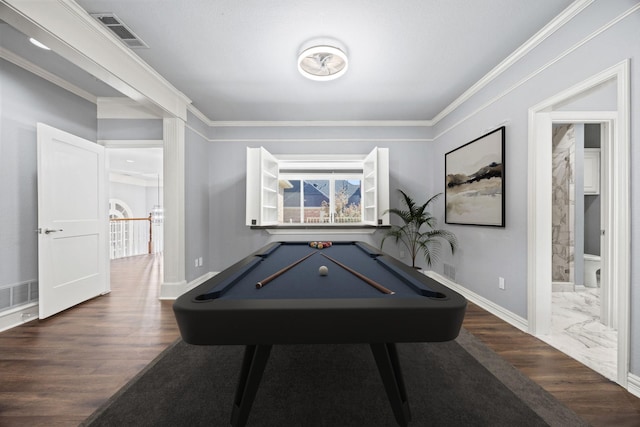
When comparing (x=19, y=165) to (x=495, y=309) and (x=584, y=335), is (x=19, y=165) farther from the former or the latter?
(x=584, y=335)

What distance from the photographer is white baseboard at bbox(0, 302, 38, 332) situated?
2.38 metres

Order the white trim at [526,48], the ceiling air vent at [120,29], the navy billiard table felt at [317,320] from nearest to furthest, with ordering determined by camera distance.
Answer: the navy billiard table felt at [317,320]
the white trim at [526,48]
the ceiling air vent at [120,29]

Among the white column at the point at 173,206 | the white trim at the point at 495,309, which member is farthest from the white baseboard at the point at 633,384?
the white column at the point at 173,206

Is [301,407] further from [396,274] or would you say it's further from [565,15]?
[565,15]

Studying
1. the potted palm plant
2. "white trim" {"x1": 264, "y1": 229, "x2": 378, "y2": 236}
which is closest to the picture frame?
the potted palm plant

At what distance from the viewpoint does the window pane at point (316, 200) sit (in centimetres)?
641

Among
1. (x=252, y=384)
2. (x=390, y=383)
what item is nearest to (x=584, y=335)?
(x=390, y=383)

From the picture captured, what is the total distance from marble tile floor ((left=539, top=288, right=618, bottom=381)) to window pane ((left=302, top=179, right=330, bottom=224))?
4.44 m

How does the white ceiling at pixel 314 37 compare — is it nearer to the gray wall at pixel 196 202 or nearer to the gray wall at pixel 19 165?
the gray wall at pixel 19 165

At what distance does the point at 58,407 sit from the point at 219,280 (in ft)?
3.94

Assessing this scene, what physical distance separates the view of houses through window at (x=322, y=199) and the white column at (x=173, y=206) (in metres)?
3.15

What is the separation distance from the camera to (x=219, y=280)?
1.34 metres

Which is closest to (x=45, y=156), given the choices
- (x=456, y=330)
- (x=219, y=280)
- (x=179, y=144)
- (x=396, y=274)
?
(x=179, y=144)

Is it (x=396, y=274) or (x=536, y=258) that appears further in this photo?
(x=536, y=258)
